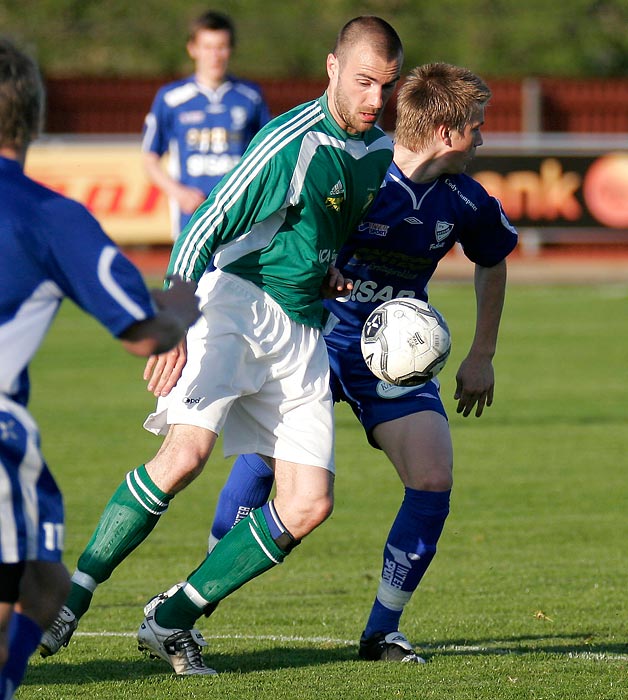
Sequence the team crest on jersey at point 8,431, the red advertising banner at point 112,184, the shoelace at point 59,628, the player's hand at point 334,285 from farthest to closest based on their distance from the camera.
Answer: the red advertising banner at point 112,184 → the player's hand at point 334,285 → the shoelace at point 59,628 → the team crest on jersey at point 8,431

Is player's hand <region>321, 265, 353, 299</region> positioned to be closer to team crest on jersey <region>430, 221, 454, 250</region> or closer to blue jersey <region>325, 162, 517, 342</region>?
blue jersey <region>325, 162, 517, 342</region>

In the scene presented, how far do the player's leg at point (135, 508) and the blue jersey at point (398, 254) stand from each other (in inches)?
33.4

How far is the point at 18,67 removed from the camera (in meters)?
3.09

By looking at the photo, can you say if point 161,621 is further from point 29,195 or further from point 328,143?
point 29,195

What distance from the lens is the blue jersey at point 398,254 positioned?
5156mm

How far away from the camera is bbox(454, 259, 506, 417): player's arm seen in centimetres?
531

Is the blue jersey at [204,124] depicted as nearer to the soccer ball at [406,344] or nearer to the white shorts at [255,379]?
the soccer ball at [406,344]

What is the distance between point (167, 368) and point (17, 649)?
1.31 metres

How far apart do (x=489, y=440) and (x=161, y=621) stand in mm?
5810

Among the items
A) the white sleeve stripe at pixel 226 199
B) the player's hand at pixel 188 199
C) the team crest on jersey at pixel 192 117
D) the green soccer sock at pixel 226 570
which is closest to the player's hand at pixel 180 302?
the white sleeve stripe at pixel 226 199

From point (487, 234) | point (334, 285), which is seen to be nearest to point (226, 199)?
point (334, 285)

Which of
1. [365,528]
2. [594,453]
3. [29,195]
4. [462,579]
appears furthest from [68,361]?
[29,195]

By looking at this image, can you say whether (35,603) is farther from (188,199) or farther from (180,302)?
(188,199)

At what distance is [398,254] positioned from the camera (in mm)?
5223
